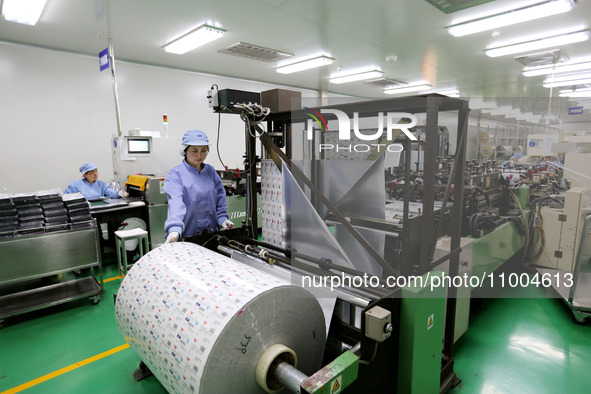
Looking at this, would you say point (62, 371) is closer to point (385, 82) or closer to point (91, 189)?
point (91, 189)

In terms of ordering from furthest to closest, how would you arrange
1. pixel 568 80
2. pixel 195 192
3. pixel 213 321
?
pixel 568 80 → pixel 195 192 → pixel 213 321

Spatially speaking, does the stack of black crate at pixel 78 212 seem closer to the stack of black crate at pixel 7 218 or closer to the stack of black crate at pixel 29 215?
the stack of black crate at pixel 29 215

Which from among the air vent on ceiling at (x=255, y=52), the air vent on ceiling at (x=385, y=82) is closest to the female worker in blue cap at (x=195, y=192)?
the air vent on ceiling at (x=255, y=52)

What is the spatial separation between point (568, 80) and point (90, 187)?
9.68 meters

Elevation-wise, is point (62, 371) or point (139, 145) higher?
point (139, 145)

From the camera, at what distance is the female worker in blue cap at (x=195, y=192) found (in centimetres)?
224

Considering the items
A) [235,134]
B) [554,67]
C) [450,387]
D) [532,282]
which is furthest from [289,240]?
[554,67]

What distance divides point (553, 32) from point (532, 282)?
11.1 feet

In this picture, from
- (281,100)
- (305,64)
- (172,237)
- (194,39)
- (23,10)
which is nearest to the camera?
(172,237)

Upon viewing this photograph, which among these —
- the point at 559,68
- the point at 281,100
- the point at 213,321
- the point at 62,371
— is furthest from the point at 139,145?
the point at 559,68

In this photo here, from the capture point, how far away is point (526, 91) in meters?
8.96

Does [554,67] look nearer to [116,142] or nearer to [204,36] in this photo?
[204,36]

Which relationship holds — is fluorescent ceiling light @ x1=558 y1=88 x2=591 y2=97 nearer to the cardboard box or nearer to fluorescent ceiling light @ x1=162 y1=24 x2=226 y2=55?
fluorescent ceiling light @ x1=162 y1=24 x2=226 y2=55

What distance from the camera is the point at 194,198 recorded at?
7.82 feet
